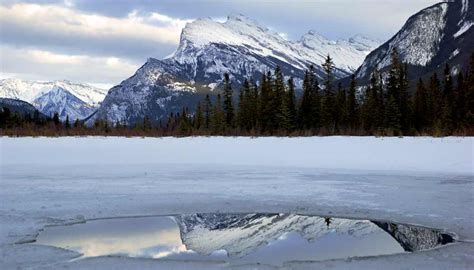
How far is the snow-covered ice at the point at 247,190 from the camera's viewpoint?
25.2 ft

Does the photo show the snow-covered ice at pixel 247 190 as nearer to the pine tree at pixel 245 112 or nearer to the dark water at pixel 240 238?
the dark water at pixel 240 238

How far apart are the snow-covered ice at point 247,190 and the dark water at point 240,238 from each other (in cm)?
47

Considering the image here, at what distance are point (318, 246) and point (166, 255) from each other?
2.65m

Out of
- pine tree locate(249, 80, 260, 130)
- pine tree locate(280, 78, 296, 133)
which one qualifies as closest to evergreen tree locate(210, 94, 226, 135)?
pine tree locate(249, 80, 260, 130)

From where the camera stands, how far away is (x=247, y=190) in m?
15.2

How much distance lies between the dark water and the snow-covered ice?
0.47 m

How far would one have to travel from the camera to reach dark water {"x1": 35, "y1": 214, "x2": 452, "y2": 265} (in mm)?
8203

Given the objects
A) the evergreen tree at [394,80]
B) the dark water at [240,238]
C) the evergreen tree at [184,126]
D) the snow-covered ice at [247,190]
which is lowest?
the dark water at [240,238]

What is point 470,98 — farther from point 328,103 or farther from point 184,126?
point 184,126

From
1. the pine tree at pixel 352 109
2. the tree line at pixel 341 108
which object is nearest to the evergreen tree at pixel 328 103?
the tree line at pixel 341 108

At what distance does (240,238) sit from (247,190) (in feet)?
19.0

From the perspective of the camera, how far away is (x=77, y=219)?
10641 mm

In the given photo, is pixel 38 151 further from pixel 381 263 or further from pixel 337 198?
pixel 381 263

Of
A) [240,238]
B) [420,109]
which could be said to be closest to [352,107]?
[420,109]
